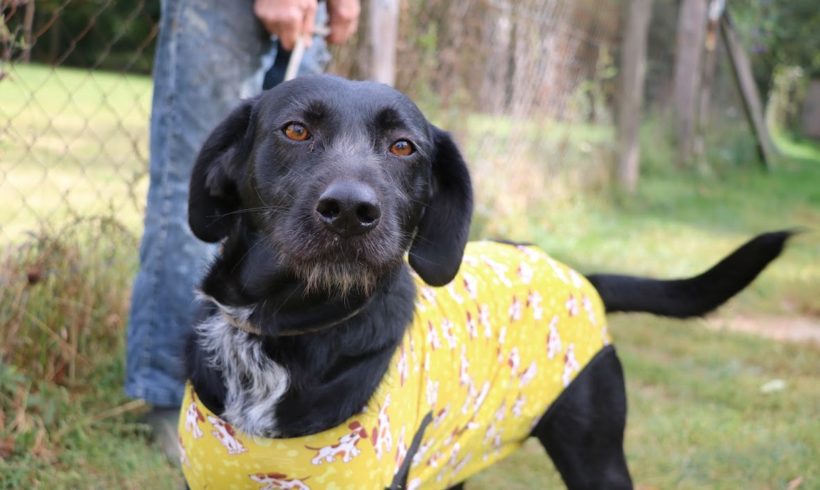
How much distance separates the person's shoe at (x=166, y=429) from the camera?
3.21 meters

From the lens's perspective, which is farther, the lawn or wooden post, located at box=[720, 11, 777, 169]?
wooden post, located at box=[720, 11, 777, 169]

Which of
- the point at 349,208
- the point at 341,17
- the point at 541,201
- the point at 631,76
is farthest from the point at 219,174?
the point at 631,76

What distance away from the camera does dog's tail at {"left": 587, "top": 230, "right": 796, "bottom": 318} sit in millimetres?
2707

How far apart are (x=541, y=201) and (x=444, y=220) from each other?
5.82 meters

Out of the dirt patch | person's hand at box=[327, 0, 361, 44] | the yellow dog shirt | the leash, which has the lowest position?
the dirt patch

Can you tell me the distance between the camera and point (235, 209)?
2389 mm

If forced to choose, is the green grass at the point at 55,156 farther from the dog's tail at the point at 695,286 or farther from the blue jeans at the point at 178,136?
the dog's tail at the point at 695,286

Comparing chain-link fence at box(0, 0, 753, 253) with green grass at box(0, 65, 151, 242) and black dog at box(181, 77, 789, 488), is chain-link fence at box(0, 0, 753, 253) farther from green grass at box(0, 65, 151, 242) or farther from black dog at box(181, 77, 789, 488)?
black dog at box(181, 77, 789, 488)

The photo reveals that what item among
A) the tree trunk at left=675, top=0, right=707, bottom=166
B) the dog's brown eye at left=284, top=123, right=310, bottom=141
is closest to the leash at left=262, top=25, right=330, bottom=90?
the dog's brown eye at left=284, top=123, right=310, bottom=141

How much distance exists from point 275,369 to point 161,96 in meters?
1.31

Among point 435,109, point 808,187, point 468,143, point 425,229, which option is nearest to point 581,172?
point 468,143

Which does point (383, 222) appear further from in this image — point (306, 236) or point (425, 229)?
point (425, 229)

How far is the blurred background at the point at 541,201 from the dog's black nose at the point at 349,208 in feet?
4.94

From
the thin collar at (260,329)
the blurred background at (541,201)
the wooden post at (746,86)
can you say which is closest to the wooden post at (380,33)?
the blurred background at (541,201)
